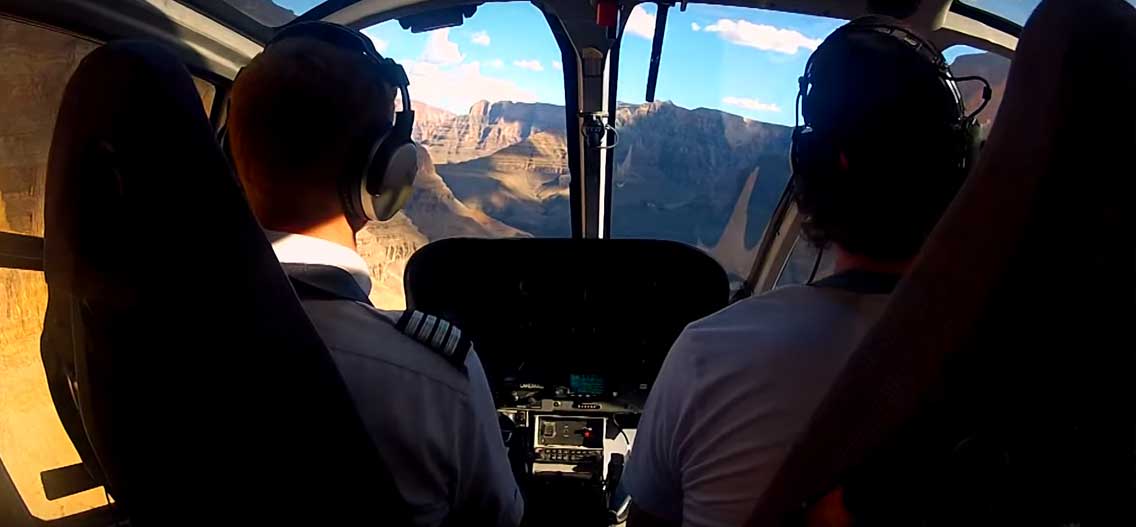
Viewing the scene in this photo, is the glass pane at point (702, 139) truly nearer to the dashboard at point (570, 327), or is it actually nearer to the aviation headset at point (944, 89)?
the dashboard at point (570, 327)

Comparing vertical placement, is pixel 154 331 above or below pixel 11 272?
above

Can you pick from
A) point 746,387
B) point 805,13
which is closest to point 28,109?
point 746,387

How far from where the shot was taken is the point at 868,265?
958mm

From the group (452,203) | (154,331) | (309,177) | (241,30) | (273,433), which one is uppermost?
(241,30)

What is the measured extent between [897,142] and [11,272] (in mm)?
1686

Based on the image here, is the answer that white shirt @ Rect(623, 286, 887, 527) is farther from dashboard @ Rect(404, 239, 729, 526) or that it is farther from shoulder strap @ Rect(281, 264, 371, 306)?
dashboard @ Rect(404, 239, 729, 526)

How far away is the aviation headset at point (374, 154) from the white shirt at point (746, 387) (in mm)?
466

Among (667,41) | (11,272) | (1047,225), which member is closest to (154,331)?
(1047,225)

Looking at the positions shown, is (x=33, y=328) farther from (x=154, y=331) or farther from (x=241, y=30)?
(x=154, y=331)

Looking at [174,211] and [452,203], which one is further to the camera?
[452,203]

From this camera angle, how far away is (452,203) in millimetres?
3469

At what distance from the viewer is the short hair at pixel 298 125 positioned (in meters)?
0.98

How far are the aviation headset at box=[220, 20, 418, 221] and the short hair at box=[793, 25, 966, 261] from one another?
23.6 inches

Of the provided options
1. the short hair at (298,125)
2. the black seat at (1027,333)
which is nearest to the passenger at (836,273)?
the black seat at (1027,333)
